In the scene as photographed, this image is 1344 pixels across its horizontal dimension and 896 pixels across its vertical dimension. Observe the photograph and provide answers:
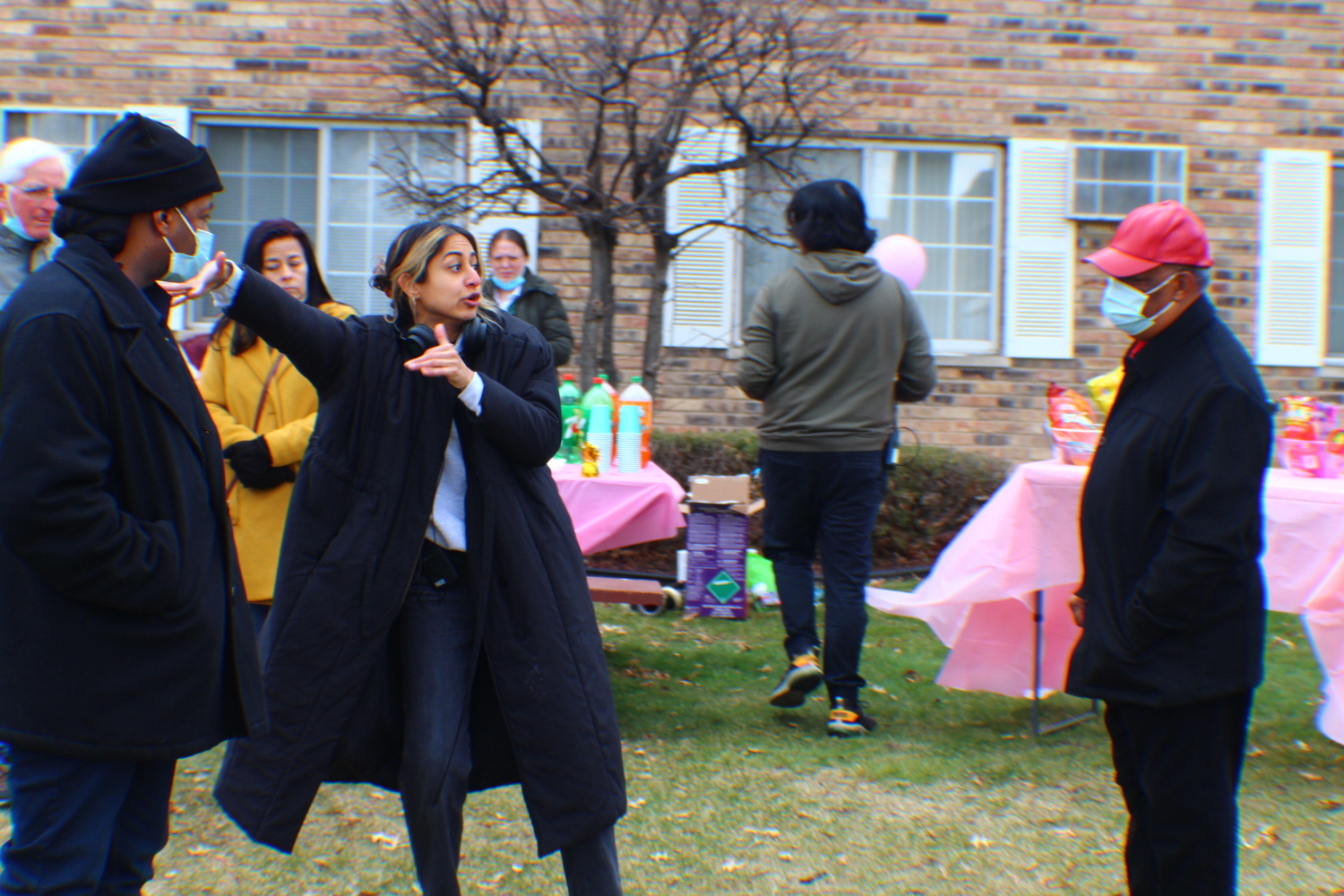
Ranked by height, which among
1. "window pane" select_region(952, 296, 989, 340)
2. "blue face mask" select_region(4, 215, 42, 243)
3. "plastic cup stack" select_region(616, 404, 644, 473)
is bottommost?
"plastic cup stack" select_region(616, 404, 644, 473)

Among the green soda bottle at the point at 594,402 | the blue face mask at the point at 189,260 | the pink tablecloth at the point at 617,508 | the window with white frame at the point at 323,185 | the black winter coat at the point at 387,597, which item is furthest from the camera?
the window with white frame at the point at 323,185

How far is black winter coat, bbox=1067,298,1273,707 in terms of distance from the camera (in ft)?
7.37

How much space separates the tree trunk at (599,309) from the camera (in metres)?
6.96

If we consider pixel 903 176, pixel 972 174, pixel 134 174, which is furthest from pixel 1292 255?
pixel 134 174

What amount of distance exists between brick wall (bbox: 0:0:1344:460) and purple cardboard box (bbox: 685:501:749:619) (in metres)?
2.66

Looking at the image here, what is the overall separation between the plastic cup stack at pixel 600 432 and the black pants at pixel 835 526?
2.17 feet

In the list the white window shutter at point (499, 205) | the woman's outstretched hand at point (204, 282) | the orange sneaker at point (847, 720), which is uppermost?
the white window shutter at point (499, 205)

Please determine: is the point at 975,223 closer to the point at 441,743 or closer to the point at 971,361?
the point at 971,361

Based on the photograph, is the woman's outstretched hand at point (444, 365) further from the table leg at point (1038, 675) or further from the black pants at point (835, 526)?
the table leg at point (1038, 675)

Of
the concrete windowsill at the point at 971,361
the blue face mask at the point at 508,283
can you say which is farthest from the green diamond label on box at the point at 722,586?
the concrete windowsill at the point at 971,361

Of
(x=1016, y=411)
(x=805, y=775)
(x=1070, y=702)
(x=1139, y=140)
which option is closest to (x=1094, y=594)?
(x=805, y=775)

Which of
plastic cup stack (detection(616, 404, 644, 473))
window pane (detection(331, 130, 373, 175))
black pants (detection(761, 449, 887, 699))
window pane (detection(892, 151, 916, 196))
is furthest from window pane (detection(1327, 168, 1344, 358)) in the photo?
window pane (detection(331, 130, 373, 175))

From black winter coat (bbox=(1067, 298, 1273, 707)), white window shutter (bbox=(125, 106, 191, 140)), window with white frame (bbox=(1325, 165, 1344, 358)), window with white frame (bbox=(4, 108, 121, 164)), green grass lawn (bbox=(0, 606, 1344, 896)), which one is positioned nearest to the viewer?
black winter coat (bbox=(1067, 298, 1273, 707))

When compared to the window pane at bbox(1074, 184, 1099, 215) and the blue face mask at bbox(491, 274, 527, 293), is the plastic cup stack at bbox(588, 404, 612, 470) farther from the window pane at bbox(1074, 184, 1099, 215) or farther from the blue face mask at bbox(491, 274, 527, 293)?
the window pane at bbox(1074, 184, 1099, 215)
